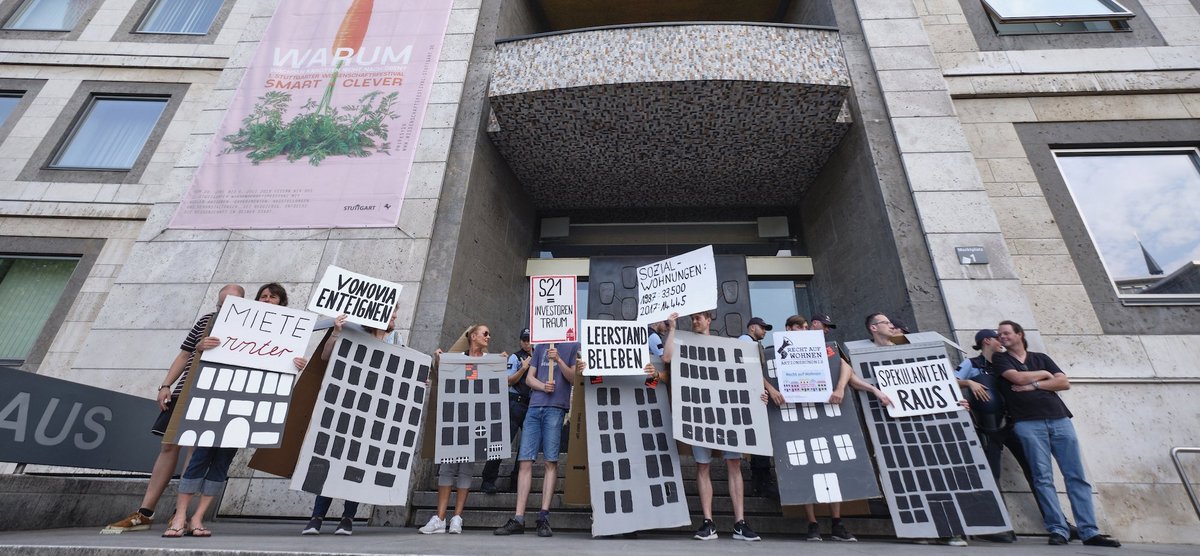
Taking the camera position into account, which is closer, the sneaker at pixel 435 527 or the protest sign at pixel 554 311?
the sneaker at pixel 435 527

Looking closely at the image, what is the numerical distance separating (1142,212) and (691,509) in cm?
855

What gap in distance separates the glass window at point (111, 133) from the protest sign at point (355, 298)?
8.80 m

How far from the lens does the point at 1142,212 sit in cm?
807

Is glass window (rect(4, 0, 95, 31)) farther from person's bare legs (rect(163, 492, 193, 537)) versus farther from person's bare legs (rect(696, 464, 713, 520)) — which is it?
person's bare legs (rect(696, 464, 713, 520))

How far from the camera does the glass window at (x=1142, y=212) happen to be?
7.55m

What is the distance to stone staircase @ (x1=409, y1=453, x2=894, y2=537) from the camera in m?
5.39

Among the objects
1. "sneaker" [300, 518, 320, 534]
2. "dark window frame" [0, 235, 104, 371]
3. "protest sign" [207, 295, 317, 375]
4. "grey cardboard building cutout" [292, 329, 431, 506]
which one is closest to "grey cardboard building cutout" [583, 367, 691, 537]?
"grey cardboard building cutout" [292, 329, 431, 506]

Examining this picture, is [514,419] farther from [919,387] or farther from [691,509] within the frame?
[919,387]

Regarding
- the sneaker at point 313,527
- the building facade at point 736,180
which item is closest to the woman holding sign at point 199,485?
the sneaker at point 313,527

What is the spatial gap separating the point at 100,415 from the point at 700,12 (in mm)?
12746

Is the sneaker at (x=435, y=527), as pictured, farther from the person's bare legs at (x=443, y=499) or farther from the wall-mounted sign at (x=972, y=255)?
the wall-mounted sign at (x=972, y=255)

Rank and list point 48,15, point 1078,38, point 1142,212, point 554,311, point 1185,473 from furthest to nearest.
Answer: point 48,15
point 1078,38
point 1142,212
point 1185,473
point 554,311

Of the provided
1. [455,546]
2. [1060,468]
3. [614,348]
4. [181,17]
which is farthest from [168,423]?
[181,17]

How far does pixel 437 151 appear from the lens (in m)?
8.71
